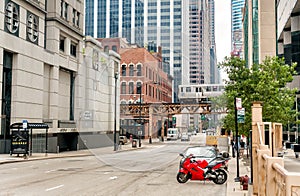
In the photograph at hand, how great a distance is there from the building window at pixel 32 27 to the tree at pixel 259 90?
1962 centimetres

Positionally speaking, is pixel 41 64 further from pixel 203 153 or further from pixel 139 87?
pixel 139 87

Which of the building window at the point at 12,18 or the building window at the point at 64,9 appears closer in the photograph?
the building window at the point at 12,18

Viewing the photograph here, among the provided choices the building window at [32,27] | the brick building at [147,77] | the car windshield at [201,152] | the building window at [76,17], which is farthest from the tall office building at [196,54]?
the building window at [76,17]

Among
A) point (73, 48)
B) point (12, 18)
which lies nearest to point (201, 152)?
point (12, 18)

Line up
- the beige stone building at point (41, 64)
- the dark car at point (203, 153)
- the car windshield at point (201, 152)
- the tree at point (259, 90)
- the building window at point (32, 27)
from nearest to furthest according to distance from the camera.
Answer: the dark car at point (203, 153) < the car windshield at point (201, 152) < the tree at point (259, 90) < the beige stone building at point (41, 64) < the building window at point (32, 27)

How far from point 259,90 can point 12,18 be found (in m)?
23.0

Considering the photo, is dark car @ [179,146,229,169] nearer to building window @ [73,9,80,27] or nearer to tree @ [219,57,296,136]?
tree @ [219,57,296,136]

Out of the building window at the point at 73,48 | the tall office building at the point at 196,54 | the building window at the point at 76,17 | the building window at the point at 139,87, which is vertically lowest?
the building window at the point at 139,87

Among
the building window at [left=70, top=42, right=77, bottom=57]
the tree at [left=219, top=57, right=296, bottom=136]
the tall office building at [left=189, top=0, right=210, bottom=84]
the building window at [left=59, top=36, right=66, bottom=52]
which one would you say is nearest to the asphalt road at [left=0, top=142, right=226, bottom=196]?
the tall office building at [left=189, top=0, right=210, bottom=84]

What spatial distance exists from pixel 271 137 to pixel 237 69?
54.3 feet

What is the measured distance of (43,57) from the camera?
43500 mm

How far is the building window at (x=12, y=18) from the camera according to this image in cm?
3728

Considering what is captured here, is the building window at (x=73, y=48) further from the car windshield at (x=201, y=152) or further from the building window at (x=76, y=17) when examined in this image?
the car windshield at (x=201, y=152)

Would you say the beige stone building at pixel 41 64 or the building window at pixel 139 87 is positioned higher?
the beige stone building at pixel 41 64
